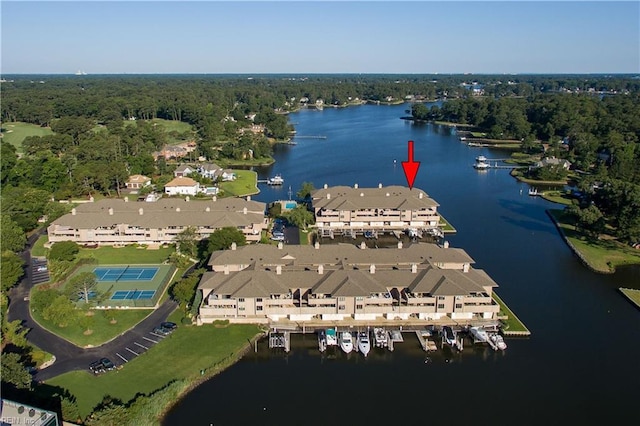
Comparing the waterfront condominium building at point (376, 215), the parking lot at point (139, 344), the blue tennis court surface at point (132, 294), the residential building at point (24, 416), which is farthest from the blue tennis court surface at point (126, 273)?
the residential building at point (24, 416)

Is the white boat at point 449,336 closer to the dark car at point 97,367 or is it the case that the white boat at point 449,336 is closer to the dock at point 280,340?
the dock at point 280,340

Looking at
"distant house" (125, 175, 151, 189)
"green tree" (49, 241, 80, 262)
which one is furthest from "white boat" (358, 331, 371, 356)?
"distant house" (125, 175, 151, 189)

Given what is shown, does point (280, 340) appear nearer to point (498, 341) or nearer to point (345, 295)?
point (345, 295)

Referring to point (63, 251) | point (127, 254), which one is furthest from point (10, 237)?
point (127, 254)

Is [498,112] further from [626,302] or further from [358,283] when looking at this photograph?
[358,283]

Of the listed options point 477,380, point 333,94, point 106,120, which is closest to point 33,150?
point 106,120

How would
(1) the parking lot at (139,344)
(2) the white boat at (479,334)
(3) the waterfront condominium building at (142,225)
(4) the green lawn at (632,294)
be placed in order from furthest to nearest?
(3) the waterfront condominium building at (142,225)
(4) the green lawn at (632,294)
(2) the white boat at (479,334)
(1) the parking lot at (139,344)
